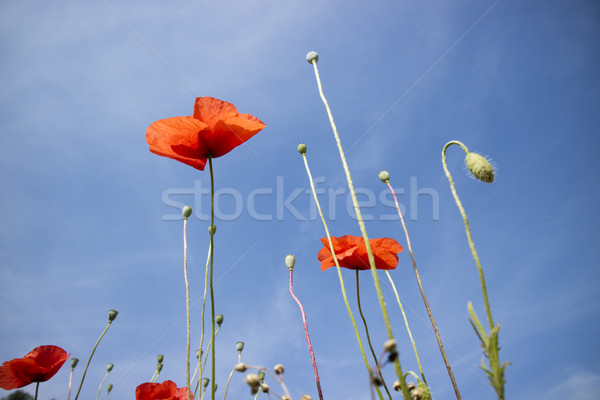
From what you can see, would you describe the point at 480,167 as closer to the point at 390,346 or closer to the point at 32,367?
the point at 390,346

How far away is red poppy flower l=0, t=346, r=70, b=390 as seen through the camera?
2746mm

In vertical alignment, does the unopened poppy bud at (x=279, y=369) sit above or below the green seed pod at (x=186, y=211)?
below

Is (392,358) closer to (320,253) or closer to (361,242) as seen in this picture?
(361,242)

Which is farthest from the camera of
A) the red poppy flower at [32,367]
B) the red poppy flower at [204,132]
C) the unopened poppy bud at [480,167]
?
the red poppy flower at [32,367]

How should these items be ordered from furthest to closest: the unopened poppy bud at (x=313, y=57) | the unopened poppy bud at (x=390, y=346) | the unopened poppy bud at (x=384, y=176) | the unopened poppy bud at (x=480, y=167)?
1. the unopened poppy bud at (x=384, y=176)
2. the unopened poppy bud at (x=313, y=57)
3. the unopened poppy bud at (x=480, y=167)
4. the unopened poppy bud at (x=390, y=346)

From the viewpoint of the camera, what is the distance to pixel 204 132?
1.96m

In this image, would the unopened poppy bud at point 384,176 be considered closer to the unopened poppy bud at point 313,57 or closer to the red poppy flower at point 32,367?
the unopened poppy bud at point 313,57

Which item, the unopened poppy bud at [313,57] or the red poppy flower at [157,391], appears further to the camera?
the red poppy flower at [157,391]

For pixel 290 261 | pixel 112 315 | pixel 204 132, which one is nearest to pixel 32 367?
pixel 112 315

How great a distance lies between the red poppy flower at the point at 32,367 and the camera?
2746 mm

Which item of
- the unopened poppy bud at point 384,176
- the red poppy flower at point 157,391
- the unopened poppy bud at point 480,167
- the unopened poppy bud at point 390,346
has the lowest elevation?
the unopened poppy bud at point 390,346

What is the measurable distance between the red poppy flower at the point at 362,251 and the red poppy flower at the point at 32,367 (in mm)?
2438

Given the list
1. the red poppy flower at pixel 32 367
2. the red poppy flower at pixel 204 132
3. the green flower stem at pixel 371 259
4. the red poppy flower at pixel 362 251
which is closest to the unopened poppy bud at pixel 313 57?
the green flower stem at pixel 371 259

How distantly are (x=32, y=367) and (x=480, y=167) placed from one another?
345cm
